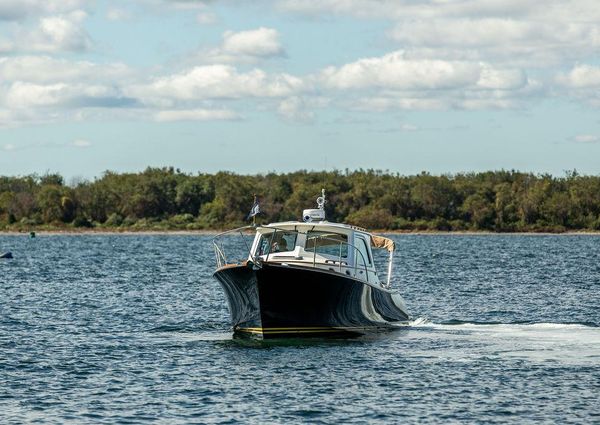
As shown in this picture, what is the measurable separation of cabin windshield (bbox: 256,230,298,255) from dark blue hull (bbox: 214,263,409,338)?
6.64ft

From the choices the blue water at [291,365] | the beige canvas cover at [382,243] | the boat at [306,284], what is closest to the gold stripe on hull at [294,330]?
the boat at [306,284]

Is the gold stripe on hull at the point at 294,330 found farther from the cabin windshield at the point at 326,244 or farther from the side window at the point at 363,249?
the side window at the point at 363,249

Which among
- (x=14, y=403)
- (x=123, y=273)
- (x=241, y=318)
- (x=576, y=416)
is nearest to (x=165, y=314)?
(x=241, y=318)

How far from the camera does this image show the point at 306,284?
39.2m

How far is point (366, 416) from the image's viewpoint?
2870 centimetres

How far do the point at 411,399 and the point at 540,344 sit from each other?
35.4ft

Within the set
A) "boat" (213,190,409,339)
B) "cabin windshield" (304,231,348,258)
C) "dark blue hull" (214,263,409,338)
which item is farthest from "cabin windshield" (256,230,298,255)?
"dark blue hull" (214,263,409,338)

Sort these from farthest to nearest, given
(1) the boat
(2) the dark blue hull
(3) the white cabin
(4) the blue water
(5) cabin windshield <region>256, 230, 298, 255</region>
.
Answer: (5) cabin windshield <region>256, 230, 298, 255</region>
(3) the white cabin
(1) the boat
(2) the dark blue hull
(4) the blue water

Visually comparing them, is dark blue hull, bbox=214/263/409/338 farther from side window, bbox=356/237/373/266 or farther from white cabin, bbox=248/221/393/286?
side window, bbox=356/237/373/266

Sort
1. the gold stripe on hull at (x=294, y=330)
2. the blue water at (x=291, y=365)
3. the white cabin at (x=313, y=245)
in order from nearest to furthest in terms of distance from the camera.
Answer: the blue water at (x=291, y=365), the gold stripe on hull at (x=294, y=330), the white cabin at (x=313, y=245)

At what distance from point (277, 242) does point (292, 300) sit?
3794mm

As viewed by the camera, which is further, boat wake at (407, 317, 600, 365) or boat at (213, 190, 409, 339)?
boat at (213, 190, 409, 339)

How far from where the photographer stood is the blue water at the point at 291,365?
2930cm

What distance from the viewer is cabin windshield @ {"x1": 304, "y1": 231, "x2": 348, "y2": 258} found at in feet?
138
